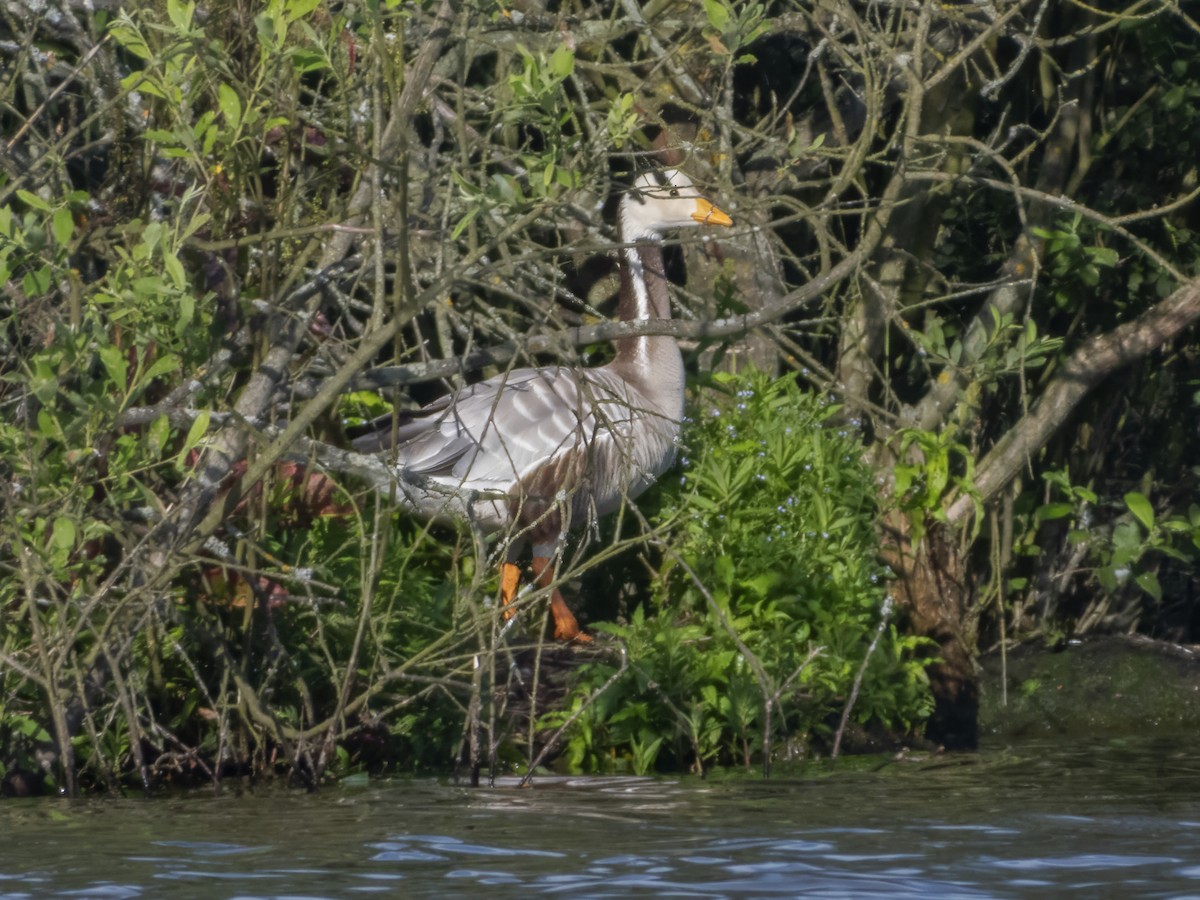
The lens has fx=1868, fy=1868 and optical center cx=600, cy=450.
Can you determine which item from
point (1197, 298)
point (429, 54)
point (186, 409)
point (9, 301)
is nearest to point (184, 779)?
point (186, 409)

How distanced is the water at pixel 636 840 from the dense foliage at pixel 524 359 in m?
0.28

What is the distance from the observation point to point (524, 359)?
645cm

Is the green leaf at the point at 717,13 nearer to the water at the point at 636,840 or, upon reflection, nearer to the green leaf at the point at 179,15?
the green leaf at the point at 179,15

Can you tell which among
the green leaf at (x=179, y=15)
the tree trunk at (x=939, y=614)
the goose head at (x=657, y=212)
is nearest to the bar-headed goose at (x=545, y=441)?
the goose head at (x=657, y=212)

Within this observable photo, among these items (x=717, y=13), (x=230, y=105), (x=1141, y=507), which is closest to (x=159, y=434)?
(x=230, y=105)

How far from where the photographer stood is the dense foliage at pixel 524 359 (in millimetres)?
5039

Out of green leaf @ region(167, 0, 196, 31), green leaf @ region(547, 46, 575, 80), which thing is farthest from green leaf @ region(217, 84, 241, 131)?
green leaf @ region(547, 46, 575, 80)

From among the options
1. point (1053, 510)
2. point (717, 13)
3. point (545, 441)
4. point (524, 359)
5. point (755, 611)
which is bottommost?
point (755, 611)

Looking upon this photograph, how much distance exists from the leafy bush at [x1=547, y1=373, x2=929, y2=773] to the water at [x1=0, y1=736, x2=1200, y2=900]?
39 centimetres

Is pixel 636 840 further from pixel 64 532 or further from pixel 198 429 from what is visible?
pixel 64 532

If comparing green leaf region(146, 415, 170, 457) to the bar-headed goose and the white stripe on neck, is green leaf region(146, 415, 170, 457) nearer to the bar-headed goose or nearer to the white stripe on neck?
the bar-headed goose

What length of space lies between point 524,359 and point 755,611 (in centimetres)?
118

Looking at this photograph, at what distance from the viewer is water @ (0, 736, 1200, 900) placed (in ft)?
13.2

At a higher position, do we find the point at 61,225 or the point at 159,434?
the point at 61,225
